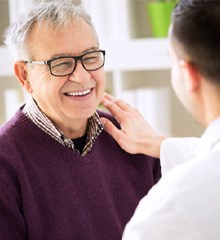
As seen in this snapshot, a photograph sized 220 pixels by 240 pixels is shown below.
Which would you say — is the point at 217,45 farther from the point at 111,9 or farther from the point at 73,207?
the point at 111,9

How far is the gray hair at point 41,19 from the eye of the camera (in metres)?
1.64

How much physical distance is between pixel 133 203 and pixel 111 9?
1.11m

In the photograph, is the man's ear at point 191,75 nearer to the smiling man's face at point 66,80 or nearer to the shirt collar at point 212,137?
the shirt collar at point 212,137

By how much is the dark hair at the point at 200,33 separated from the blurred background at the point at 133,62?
1.34 m

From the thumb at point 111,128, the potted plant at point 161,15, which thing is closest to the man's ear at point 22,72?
the thumb at point 111,128

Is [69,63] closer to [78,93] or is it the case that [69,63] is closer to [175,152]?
[78,93]

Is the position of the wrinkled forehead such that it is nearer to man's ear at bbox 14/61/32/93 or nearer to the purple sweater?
man's ear at bbox 14/61/32/93

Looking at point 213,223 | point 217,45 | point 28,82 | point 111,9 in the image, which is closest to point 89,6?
point 111,9

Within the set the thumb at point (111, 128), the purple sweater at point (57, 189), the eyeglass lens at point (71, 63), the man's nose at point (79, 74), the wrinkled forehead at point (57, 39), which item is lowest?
the purple sweater at point (57, 189)

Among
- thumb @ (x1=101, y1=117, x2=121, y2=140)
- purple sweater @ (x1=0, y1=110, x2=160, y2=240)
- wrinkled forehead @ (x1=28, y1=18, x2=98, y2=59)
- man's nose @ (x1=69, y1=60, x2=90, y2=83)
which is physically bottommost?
purple sweater @ (x1=0, y1=110, x2=160, y2=240)

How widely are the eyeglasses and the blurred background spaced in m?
0.84

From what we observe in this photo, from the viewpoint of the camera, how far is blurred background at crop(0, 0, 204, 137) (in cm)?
254

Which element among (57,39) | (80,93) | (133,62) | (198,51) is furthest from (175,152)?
(133,62)

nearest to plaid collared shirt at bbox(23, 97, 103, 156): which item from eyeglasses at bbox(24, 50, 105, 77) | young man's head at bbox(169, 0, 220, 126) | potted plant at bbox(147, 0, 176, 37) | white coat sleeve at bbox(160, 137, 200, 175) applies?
eyeglasses at bbox(24, 50, 105, 77)
